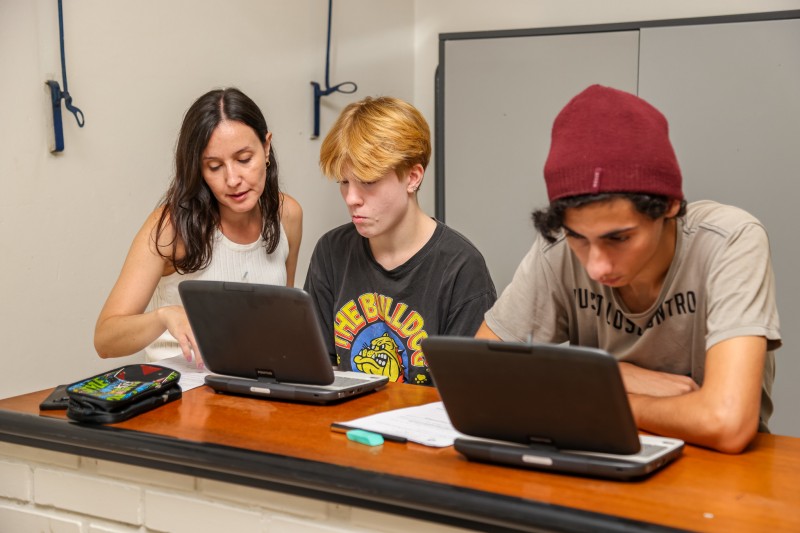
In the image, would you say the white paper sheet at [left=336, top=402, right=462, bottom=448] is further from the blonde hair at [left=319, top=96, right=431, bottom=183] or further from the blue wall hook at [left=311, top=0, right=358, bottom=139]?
the blue wall hook at [left=311, top=0, right=358, bottom=139]

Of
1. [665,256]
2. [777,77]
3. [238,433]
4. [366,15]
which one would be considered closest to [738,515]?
[665,256]

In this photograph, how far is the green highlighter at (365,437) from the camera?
1.23 meters

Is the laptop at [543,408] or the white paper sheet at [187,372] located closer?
the laptop at [543,408]

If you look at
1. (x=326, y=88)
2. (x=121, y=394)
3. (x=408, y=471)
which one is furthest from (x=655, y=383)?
(x=326, y=88)

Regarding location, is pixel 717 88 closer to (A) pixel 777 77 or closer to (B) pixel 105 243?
(A) pixel 777 77

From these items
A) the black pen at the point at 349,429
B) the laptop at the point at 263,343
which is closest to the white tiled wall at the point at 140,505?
the black pen at the point at 349,429

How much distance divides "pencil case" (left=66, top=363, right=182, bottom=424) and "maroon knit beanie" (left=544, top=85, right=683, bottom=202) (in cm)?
72

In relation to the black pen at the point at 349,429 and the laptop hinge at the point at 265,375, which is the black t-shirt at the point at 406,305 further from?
the black pen at the point at 349,429

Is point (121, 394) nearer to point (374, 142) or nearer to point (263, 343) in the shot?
point (263, 343)

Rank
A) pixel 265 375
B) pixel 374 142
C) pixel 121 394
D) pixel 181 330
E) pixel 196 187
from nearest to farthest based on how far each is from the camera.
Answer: pixel 121 394 < pixel 265 375 < pixel 181 330 < pixel 374 142 < pixel 196 187

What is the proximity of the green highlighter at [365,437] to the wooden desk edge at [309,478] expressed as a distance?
10 cm

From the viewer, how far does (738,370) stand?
3.95 ft

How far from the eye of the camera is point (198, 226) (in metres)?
2.02

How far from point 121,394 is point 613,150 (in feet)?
2.72
